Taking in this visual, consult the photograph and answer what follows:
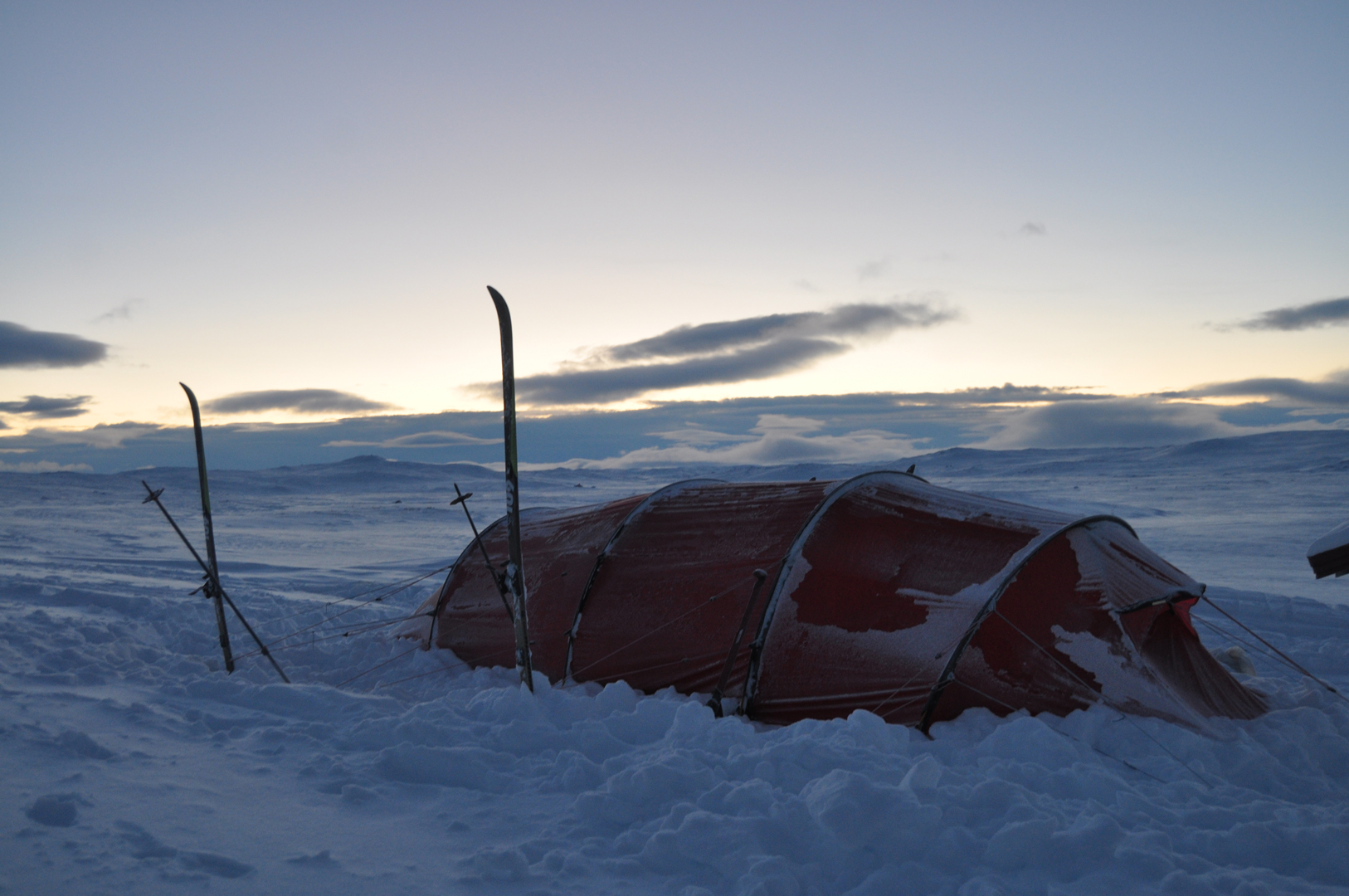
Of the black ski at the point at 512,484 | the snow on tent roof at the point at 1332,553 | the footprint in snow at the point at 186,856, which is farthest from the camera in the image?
the black ski at the point at 512,484

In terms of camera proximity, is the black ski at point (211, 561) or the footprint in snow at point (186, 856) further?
the black ski at point (211, 561)

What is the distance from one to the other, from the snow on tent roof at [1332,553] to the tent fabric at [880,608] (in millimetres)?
1147

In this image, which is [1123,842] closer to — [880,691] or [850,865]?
[850,865]

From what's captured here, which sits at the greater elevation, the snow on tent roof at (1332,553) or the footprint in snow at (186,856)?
the snow on tent roof at (1332,553)

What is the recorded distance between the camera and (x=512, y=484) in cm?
721

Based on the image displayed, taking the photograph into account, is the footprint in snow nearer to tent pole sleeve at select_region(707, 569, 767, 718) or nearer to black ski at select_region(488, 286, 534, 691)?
black ski at select_region(488, 286, 534, 691)

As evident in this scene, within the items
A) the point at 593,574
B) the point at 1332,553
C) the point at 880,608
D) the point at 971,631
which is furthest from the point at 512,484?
A: the point at 1332,553

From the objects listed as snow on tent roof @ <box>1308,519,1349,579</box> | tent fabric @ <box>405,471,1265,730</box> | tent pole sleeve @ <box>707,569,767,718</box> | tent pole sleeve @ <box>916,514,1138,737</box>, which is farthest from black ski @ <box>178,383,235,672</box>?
snow on tent roof @ <box>1308,519,1349,579</box>

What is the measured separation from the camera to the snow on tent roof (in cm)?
589

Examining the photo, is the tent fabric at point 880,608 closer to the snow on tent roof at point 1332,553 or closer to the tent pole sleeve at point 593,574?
the tent pole sleeve at point 593,574

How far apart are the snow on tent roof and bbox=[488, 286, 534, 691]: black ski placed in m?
6.30

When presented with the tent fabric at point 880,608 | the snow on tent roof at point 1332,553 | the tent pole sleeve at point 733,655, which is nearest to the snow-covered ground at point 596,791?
the tent fabric at point 880,608

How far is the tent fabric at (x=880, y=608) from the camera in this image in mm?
6898

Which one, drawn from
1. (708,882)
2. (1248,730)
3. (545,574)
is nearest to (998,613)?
(1248,730)
